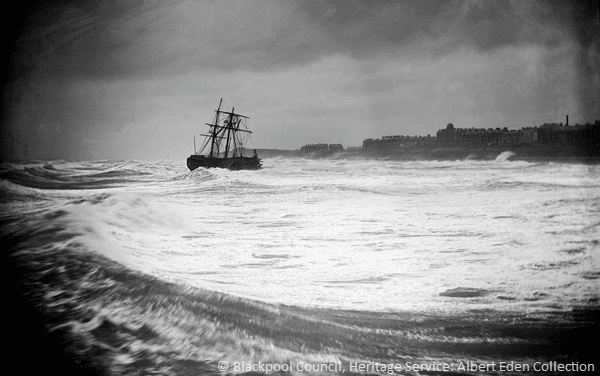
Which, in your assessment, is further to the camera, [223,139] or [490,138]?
[490,138]

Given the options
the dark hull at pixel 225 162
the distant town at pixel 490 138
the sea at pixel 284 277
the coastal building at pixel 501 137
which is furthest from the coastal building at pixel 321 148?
the dark hull at pixel 225 162

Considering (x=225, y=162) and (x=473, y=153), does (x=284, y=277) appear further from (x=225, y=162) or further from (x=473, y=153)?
(x=473, y=153)

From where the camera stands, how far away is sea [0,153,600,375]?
1.51 metres

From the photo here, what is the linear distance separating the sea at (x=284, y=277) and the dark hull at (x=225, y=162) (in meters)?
0.11

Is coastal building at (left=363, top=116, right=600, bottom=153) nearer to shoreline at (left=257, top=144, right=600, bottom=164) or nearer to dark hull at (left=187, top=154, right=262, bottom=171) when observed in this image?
shoreline at (left=257, top=144, right=600, bottom=164)

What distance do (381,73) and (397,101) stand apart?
28 cm

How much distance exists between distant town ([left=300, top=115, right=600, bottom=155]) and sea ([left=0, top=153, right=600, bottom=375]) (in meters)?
0.48

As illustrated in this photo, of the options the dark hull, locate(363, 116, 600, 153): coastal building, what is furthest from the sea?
locate(363, 116, 600, 153): coastal building

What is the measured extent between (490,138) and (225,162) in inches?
119

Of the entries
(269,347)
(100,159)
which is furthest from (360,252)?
(100,159)

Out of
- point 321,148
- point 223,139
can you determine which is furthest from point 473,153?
point 223,139

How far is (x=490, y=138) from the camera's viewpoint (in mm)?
4195

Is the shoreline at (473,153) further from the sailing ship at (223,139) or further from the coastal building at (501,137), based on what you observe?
the sailing ship at (223,139)

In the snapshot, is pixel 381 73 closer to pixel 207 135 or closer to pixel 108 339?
pixel 207 135
